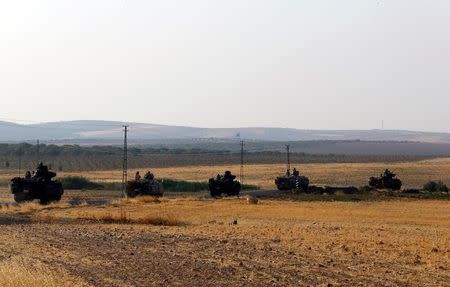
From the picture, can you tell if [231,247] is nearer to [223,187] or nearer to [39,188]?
[39,188]

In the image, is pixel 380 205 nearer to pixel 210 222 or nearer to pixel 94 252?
pixel 210 222

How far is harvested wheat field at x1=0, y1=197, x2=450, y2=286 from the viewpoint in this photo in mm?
17594

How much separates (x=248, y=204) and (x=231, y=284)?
101 ft

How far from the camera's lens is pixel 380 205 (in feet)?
155

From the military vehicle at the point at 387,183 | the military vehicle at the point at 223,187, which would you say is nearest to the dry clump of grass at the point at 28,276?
the military vehicle at the point at 223,187

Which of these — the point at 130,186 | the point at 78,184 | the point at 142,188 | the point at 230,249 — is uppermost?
the point at 130,186

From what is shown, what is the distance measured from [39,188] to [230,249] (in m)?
32.2

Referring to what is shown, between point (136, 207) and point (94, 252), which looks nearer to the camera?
point (94, 252)

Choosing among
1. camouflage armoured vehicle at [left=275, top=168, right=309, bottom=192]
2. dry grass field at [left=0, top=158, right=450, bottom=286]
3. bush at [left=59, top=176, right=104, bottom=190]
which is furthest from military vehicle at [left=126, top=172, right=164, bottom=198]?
bush at [left=59, top=176, right=104, bottom=190]

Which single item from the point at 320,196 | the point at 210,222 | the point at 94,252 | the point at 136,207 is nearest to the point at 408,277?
the point at 94,252

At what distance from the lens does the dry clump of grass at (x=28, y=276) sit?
48.4 feet

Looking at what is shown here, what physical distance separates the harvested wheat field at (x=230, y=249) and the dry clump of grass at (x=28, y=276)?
3 cm

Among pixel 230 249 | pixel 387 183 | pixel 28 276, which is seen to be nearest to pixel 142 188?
pixel 387 183

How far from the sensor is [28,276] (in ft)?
51.0
